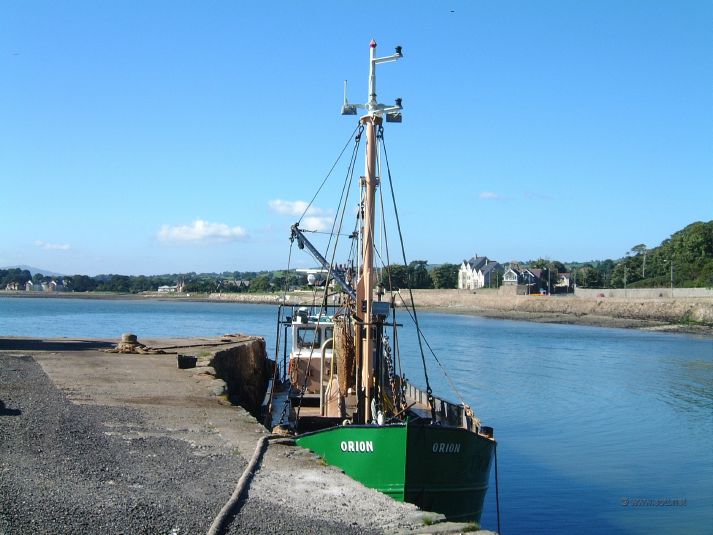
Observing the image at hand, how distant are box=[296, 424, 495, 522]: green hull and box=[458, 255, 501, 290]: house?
161 meters

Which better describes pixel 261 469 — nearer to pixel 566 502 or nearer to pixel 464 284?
pixel 566 502

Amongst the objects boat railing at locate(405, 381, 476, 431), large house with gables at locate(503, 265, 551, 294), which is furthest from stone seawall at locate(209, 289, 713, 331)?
boat railing at locate(405, 381, 476, 431)

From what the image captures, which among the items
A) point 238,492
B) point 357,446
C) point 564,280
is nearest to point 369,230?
point 357,446

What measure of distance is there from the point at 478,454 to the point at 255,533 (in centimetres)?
558

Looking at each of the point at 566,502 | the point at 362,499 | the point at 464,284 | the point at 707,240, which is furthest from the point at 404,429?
the point at 464,284

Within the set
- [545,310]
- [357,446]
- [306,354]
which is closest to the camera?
[357,446]

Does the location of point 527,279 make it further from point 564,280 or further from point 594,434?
point 594,434

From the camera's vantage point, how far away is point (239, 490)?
896cm

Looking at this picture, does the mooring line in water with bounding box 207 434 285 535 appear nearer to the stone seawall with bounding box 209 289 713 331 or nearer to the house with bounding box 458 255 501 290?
the stone seawall with bounding box 209 289 713 331

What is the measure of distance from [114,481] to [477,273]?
170 meters

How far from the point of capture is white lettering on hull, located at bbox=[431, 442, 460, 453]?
1124 cm

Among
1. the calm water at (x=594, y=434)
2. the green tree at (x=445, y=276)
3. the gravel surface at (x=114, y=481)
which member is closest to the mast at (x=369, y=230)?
the gravel surface at (x=114, y=481)

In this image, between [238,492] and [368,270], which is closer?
[238,492]

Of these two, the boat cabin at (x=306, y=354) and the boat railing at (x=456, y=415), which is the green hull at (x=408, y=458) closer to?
the boat railing at (x=456, y=415)
